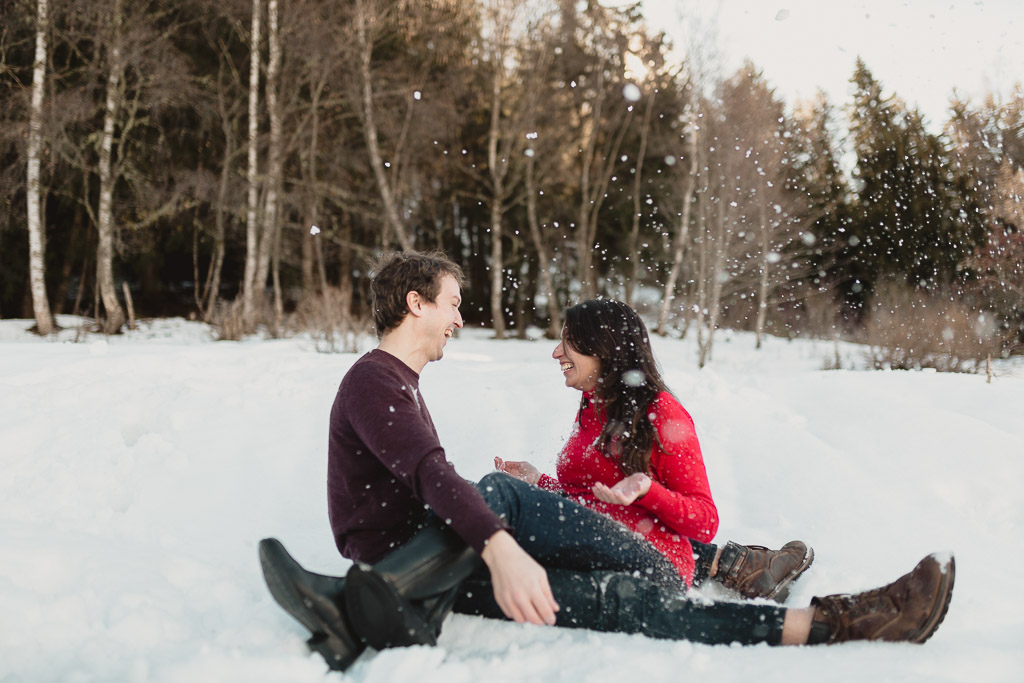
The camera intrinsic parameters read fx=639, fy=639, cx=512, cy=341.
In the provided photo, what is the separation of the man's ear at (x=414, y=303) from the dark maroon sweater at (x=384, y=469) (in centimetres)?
20

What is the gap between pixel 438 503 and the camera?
1741 millimetres

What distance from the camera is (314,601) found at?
1743mm

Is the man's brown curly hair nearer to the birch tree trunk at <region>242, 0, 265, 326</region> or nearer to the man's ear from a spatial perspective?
the man's ear

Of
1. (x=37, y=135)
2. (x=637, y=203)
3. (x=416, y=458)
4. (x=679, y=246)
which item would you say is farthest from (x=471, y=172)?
(x=416, y=458)

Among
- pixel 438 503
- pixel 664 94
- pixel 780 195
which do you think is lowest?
pixel 438 503

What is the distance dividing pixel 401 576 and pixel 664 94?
21.0m

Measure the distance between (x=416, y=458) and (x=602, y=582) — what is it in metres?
0.74

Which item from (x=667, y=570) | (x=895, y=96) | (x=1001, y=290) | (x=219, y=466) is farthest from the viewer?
(x=895, y=96)

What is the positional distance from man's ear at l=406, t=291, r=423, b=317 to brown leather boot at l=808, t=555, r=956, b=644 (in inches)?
64.3

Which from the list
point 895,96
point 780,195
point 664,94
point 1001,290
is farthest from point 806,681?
point 895,96

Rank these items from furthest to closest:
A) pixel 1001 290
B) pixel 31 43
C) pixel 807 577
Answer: pixel 31 43 < pixel 1001 290 < pixel 807 577

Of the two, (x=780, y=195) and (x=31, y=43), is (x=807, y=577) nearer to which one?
(x=780, y=195)

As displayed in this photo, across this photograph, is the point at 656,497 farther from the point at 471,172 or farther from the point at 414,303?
the point at 471,172

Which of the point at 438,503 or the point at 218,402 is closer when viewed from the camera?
the point at 438,503
